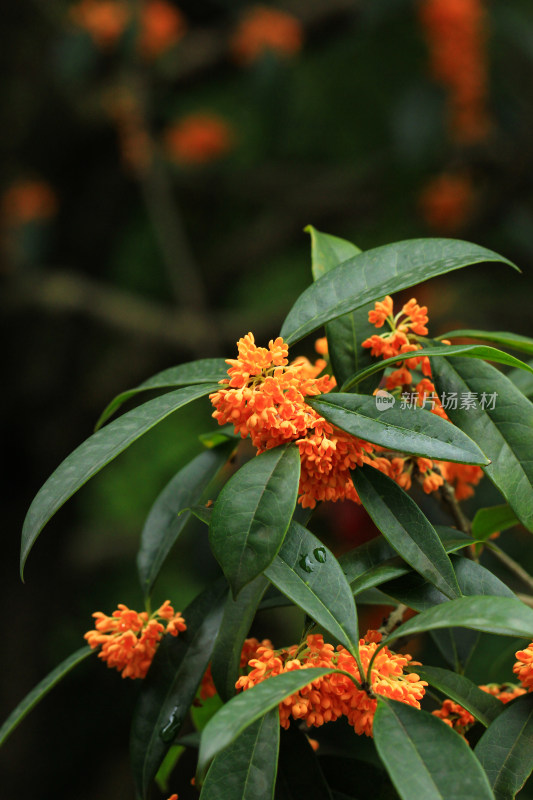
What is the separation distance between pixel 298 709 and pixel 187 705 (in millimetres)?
152

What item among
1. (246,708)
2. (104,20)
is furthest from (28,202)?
(246,708)

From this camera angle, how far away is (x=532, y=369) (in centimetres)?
52

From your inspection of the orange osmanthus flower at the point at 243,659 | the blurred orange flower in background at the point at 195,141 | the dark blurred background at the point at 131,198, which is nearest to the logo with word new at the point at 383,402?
the orange osmanthus flower at the point at 243,659

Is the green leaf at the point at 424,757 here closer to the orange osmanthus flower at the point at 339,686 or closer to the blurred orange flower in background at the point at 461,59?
the orange osmanthus flower at the point at 339,686

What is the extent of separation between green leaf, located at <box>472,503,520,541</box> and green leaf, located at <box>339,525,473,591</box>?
10 cm

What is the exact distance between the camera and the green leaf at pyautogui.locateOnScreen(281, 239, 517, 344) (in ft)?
1.81

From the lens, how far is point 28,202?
89.0 inches

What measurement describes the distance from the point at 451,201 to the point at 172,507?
2120 mm

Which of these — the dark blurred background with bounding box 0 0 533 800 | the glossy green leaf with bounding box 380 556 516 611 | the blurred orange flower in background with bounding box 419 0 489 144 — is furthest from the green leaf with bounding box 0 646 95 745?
the blurred orange flower in background with bounding box 419 0 489 144

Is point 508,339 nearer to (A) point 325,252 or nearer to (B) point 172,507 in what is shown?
(A) point 325,252

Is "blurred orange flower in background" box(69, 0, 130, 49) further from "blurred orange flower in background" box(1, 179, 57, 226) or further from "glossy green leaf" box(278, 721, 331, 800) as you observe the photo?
"glossy green leaf" box(278, 721, 331, 800)

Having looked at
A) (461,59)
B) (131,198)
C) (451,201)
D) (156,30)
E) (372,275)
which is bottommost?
(372,275)

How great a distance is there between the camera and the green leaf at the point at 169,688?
588 millimetres

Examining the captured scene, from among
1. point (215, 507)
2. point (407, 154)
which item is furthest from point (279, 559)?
point (407, 154)
